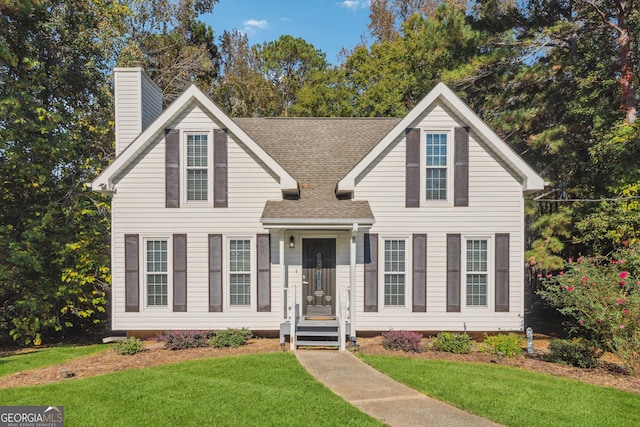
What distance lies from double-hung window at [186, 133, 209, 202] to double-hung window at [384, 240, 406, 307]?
5677mm

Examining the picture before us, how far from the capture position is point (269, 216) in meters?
10.3

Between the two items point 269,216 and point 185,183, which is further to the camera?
point 185,183

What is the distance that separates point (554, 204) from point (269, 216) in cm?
1418

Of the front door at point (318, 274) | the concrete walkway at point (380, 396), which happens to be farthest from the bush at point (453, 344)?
the front door at point (318, 274)

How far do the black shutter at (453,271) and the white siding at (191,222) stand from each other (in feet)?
16.5

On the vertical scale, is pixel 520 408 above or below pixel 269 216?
below

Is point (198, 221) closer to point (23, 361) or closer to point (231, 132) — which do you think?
point (231, 132)

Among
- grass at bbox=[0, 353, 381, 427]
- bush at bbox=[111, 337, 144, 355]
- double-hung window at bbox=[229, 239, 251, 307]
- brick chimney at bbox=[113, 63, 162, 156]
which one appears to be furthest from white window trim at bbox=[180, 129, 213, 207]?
grass at bbox=[0, 353, 381, 427]

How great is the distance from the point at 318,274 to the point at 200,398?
5.46 metres

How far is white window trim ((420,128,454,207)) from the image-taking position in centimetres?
1123

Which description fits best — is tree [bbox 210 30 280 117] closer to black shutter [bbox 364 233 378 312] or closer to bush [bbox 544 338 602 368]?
black shutter [bbox 364 233 378 312]

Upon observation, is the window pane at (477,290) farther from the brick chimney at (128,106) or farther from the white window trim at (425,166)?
the brick chimney at (128,106)

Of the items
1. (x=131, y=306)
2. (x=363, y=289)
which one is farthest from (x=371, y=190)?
(x=131, y=306)

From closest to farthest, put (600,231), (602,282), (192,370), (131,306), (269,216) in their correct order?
(192,370) → (602,282) → (269,216) → (131,306) → (600,231)
